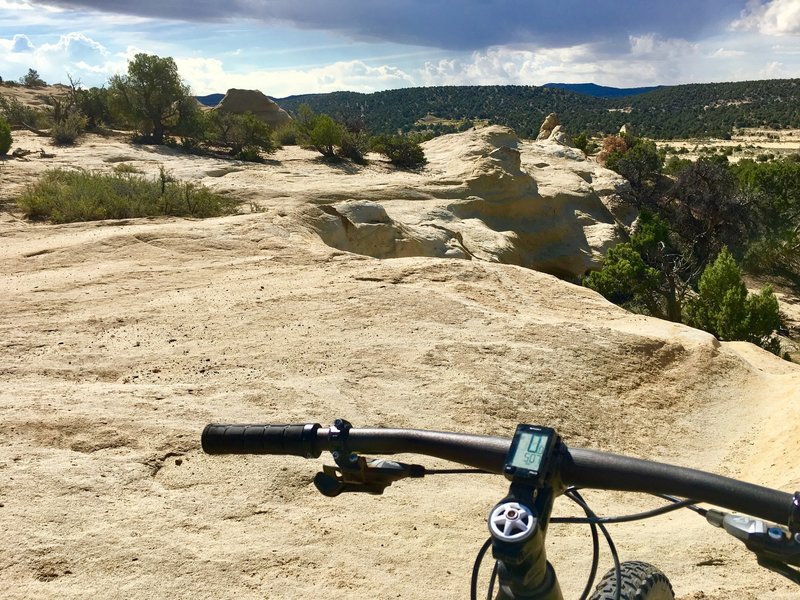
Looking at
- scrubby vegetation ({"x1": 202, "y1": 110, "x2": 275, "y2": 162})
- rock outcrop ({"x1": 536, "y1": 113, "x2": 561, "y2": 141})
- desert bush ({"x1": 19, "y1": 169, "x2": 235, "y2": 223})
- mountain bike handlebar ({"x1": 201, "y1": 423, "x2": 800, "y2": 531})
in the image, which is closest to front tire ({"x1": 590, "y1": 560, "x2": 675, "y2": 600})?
mountain bike handlebar ({"x1": 201, "y1": 423, "x2": 800, "y2": 531})

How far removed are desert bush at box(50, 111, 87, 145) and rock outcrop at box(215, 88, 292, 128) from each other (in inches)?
417

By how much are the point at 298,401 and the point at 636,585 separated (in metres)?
3.90

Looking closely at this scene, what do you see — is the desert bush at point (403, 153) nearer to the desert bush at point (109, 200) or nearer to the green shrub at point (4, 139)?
the desert bush at point (109, 200)

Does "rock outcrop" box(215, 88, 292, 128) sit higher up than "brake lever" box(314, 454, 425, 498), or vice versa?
"rock outcrop" box(215, 88, 292, 128)

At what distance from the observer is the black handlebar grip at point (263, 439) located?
172 cm

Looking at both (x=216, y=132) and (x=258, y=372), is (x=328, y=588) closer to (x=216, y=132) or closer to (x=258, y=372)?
(x=258, y=372)

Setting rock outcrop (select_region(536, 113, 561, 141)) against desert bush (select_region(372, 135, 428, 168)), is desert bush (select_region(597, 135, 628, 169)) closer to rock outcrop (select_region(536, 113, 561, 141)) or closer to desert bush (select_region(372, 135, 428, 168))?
rock outcrop (select_region(536, 113, 561, 141))

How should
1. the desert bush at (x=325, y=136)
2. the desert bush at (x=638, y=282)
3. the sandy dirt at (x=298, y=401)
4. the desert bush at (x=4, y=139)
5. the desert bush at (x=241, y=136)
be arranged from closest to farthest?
the sandy dirt at (x=298, y=401)
the desert bush at (x=4, y=139)
the desert bush at (x=638, y=282)
the desert bush at (x=241, y=136)
the desert bush at (x=325, y=136)

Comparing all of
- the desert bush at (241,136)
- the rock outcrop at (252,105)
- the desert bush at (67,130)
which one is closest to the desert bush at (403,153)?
the desert bush at (241,136)

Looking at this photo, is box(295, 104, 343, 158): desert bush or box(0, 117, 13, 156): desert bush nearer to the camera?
box(0, 117, 13, 156): desert bush

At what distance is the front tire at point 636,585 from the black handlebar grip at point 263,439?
96cm

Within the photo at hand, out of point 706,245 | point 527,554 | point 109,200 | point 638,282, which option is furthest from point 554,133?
point 527,554

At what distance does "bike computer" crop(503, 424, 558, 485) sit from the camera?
1.33 m

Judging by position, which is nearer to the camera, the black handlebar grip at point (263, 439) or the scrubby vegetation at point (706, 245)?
the black handlebar grip at point (263, 439)
